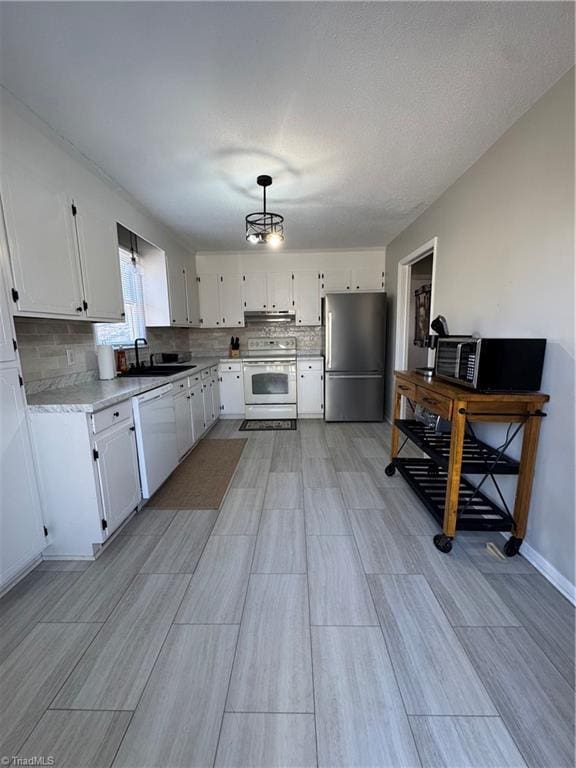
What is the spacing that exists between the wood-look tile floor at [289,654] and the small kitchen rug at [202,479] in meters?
0.34

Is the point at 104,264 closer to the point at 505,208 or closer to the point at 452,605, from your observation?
the point at 505,208

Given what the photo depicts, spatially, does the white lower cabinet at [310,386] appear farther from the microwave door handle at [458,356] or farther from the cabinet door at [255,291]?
the microwave door handle at [458,356]

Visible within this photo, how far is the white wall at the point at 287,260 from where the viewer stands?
4281mm

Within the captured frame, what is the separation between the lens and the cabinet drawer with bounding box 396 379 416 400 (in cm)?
218

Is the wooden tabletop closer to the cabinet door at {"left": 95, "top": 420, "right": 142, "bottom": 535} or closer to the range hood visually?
the cabinet door at {"left": 95, "top": 420, "right": 142, "bottom": 535}

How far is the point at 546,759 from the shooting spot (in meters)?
0.89

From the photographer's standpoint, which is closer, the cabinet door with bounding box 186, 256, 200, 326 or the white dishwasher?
the white dishwasher

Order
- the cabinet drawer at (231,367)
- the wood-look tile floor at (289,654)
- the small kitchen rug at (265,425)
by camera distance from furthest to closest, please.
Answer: the cabinet drawer at (231,367) → the small kitchen rug at (265,425) → the wood-look tile floor at (289,654)

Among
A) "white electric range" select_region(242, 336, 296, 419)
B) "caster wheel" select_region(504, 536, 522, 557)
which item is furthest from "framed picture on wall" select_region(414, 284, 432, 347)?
"caster wheel" select_region(504, 536, 522, 557)

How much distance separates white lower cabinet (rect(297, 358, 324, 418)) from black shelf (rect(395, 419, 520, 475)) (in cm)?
187

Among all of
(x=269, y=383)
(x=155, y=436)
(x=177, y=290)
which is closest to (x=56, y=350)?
(x=155, y=436)

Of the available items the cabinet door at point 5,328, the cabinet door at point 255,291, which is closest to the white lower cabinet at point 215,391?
the cabinet door at point 255,291

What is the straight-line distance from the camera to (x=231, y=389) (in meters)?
4.34

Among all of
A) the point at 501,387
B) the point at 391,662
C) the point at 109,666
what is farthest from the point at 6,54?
the point at 391,662
